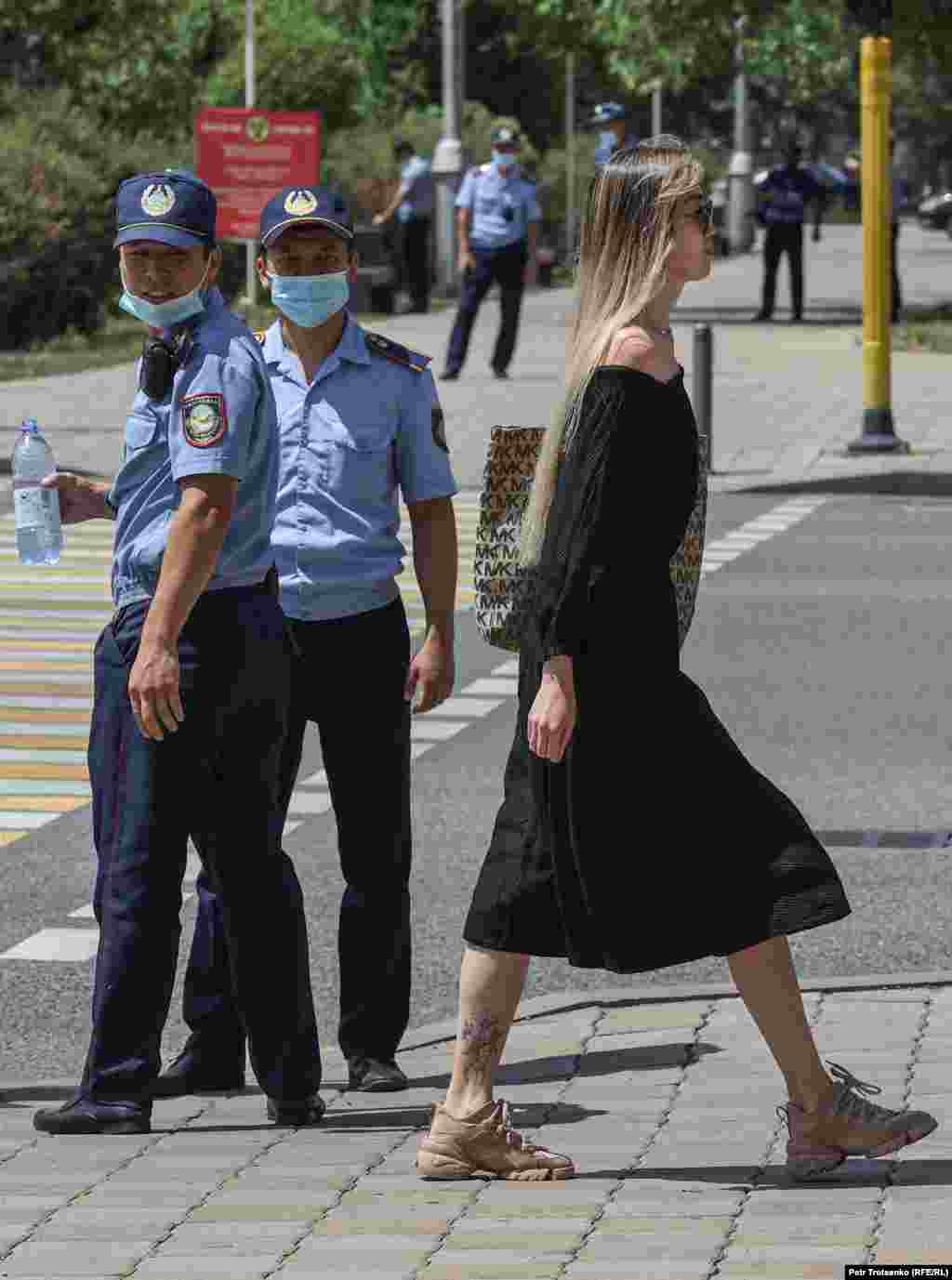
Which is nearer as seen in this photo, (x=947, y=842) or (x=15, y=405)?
(x=947, y=842)

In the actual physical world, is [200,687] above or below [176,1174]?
above

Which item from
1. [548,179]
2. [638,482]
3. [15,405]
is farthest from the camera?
[548,179]

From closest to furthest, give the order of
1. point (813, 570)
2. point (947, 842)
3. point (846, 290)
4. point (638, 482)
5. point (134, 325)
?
1. point (638, 482)
2. point (947, 842)
3. point (813, 570)
4. point (134, 325)
5. point (846, 290)

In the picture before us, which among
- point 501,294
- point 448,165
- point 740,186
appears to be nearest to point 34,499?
point 501,294

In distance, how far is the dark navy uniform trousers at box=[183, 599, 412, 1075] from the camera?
20.8ft

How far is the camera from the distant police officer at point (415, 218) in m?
37.1

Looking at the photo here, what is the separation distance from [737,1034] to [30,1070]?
1518mm

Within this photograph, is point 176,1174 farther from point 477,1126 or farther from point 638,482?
point 638,482

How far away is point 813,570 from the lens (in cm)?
1568

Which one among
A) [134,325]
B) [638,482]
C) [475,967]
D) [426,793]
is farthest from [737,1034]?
[134,325]

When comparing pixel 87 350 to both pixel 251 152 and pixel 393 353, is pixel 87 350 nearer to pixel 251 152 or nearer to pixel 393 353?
pixel 251 152

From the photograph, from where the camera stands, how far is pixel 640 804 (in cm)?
527

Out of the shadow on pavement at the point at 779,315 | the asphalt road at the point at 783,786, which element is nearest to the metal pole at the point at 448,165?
the shadow on pavement at the point at 779,315

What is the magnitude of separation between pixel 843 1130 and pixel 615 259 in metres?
1.48
